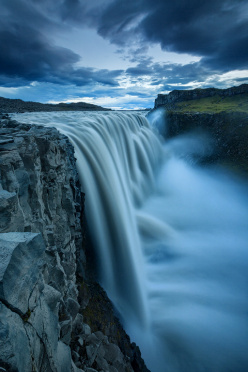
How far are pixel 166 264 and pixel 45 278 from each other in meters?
12.9

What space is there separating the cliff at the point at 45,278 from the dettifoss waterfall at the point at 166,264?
5.98 feet

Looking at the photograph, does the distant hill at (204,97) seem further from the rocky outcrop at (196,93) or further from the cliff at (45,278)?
the cliff at (45,278)

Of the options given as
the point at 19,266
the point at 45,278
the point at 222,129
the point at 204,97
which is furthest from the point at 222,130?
the point at 19,266

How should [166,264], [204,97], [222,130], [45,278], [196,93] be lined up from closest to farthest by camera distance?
[45,278]
[166,264]
[222,130]
[204,97]
[196,93]

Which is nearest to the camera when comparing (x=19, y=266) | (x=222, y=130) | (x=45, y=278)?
(x=19, y=266)

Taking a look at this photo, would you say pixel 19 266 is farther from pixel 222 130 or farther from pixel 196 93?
pixel 196 93

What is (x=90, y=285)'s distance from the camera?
1191cm

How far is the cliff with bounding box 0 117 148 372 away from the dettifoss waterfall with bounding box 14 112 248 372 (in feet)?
5.98

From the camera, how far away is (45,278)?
19.9ft

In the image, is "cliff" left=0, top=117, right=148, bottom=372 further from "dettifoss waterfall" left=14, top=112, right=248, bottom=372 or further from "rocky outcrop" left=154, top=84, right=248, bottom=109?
"rocky outcrop" left=154, top=84, right=248, bottom=109

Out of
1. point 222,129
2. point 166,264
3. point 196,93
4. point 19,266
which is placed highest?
point 196,93

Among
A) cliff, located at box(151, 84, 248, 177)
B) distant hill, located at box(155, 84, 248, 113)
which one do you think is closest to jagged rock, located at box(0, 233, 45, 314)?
cliff, located at box(151, 84, 248, 177)

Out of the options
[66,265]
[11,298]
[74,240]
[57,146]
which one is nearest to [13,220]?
[11,298]

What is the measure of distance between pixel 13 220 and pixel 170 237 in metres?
17.2
